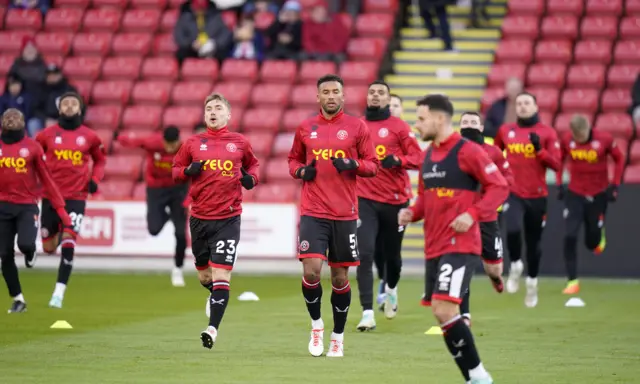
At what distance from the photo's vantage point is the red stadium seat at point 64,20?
28.9 meters

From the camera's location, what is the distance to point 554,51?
25.8 metres

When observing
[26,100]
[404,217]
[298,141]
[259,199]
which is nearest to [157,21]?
[26,100]

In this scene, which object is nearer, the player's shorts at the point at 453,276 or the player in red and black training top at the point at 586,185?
the player's shorts at the point at 453,276

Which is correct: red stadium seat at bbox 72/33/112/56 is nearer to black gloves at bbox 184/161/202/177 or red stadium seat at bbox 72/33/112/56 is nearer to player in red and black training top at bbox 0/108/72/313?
player in red and black training top at bbox 0/108/72/313

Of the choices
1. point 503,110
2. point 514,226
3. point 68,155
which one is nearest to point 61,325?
point 68,155

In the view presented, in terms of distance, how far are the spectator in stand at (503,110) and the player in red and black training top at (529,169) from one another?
5336mm

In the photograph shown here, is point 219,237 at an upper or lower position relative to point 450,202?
lower

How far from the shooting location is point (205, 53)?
88.7 ft

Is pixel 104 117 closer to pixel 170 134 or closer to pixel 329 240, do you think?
pixel 170 134

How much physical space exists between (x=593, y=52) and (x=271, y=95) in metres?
6.28

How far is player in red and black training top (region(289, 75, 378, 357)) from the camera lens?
39.8 feet

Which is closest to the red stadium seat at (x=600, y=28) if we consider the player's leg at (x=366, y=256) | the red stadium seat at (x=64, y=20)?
the red stadium seat at (x=64, y=20)

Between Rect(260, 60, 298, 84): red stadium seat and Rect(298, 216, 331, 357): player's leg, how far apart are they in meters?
14.3

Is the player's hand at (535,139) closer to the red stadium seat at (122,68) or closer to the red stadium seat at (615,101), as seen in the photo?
the red stadium seat at (615,101)
